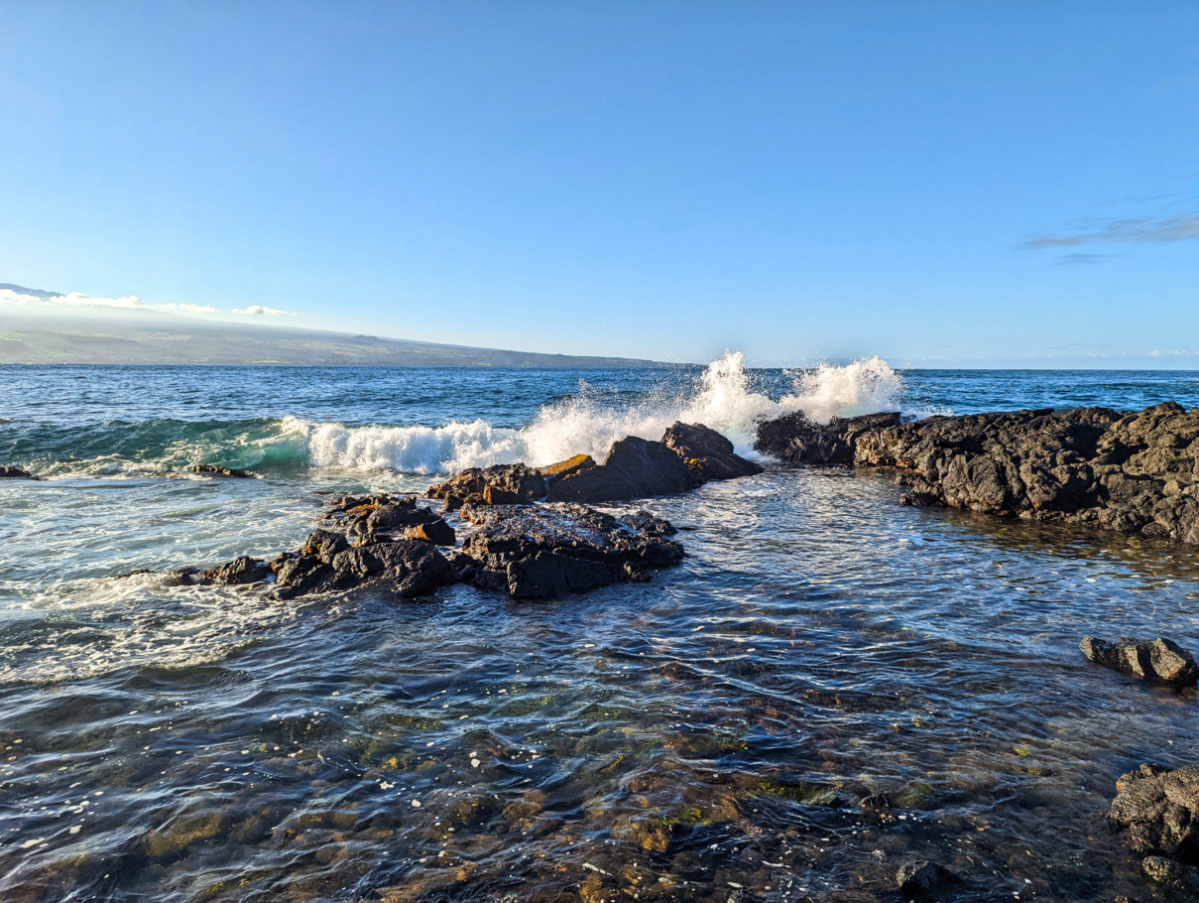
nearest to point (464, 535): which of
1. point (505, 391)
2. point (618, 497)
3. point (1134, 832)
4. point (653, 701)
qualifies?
point (618, 497)

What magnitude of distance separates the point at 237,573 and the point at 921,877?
8.04m

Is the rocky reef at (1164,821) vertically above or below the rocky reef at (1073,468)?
below

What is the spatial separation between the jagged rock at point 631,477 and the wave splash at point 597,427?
369cm

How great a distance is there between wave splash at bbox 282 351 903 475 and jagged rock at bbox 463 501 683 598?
885cm

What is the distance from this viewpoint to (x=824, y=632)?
6.50m

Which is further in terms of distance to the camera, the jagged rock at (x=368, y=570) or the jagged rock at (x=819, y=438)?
the jagged rock at (x=819, y=438)

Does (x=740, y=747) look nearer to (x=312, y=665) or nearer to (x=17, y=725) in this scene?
(x=312, y=665)

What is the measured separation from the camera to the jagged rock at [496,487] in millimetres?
12719

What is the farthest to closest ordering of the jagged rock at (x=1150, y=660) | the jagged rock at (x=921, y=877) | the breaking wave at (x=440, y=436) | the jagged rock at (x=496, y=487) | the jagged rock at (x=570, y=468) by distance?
1. the breaking wave at (x=440, y=436)
2. the jagged rock at (x=570, y=468)
3. the jagged rock at (x=496, y=487)
4. the jagged rock at (x=1150, y=660)
5. the jagged rock at (x=921, y=877)

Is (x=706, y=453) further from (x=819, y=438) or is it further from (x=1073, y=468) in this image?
Result: (x=1073, y=468)

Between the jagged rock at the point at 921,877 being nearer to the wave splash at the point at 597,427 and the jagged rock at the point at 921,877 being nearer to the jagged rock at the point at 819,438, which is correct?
the wave splash at the point at 597,427

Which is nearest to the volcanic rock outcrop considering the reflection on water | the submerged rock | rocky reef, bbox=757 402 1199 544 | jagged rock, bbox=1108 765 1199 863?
rocky reef, bbox=757 402 1199 544

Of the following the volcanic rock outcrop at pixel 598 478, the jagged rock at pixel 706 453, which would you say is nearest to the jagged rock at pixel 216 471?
the volcanic rock outcrop at pixel 598 478

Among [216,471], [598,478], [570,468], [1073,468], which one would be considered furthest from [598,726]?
[216,471]
